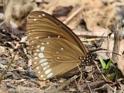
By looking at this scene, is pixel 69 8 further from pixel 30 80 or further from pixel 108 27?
pixel 30 80

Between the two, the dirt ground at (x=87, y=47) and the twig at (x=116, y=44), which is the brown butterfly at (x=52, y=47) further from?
the twig at (x=116, y=44)

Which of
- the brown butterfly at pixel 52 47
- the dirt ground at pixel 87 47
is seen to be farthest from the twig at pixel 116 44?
the brown butterfly at pixel 52 47

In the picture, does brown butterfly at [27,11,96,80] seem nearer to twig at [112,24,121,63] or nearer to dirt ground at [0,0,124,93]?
dirt ground at [0,0,124,93]

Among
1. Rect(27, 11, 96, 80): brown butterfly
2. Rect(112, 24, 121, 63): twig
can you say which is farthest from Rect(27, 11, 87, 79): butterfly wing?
Rect(112, 24, 121, 63): twig

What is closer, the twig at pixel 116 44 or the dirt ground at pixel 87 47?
the dirt ground at pixel 87 47

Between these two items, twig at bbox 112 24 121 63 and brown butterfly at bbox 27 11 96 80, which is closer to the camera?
brown butterfly at bbox 27 11 96 80

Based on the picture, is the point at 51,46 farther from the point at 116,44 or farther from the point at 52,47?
the point at 116,44

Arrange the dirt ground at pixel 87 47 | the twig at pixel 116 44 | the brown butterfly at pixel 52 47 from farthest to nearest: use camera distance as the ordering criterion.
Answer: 1. the twig at pixel 116 44
2. the brown butterfly at pixel 52 47
3. the dirt ground at pixel 87 47
